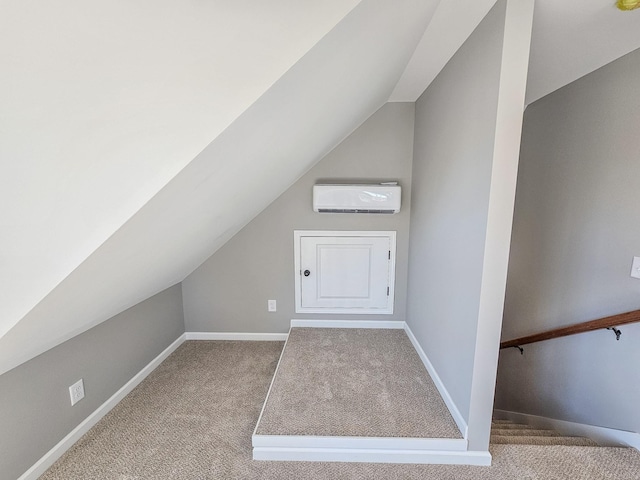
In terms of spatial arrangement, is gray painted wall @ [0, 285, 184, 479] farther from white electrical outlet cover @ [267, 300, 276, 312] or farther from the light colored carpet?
the light colored carpet

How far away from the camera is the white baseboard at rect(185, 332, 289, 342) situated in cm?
275

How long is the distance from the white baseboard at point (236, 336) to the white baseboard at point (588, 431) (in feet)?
7.03

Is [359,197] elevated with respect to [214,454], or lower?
elevated

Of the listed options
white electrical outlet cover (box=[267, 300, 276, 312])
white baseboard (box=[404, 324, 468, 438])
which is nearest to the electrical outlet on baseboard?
white electrical outlet cover (box=[267, 300, 276, 312])

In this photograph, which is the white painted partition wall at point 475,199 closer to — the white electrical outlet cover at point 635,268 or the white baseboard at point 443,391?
the white baseboard at point 443,391

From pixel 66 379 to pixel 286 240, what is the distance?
1.67m

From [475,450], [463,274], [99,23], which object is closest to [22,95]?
[99,23]

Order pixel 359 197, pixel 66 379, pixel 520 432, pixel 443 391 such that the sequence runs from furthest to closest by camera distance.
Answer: pixel 359 197 < pixel 520 432 < pixel 443 391 < pixel 66 379

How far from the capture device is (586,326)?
1760 millimetres

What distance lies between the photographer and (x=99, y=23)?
0.76 meters

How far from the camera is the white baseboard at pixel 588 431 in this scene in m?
1.63

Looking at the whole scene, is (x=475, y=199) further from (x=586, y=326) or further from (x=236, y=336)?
(x=236, y=336)

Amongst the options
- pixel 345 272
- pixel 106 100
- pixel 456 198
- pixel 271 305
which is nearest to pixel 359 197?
pixel 345 272

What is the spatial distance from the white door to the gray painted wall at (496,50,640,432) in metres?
1.13
